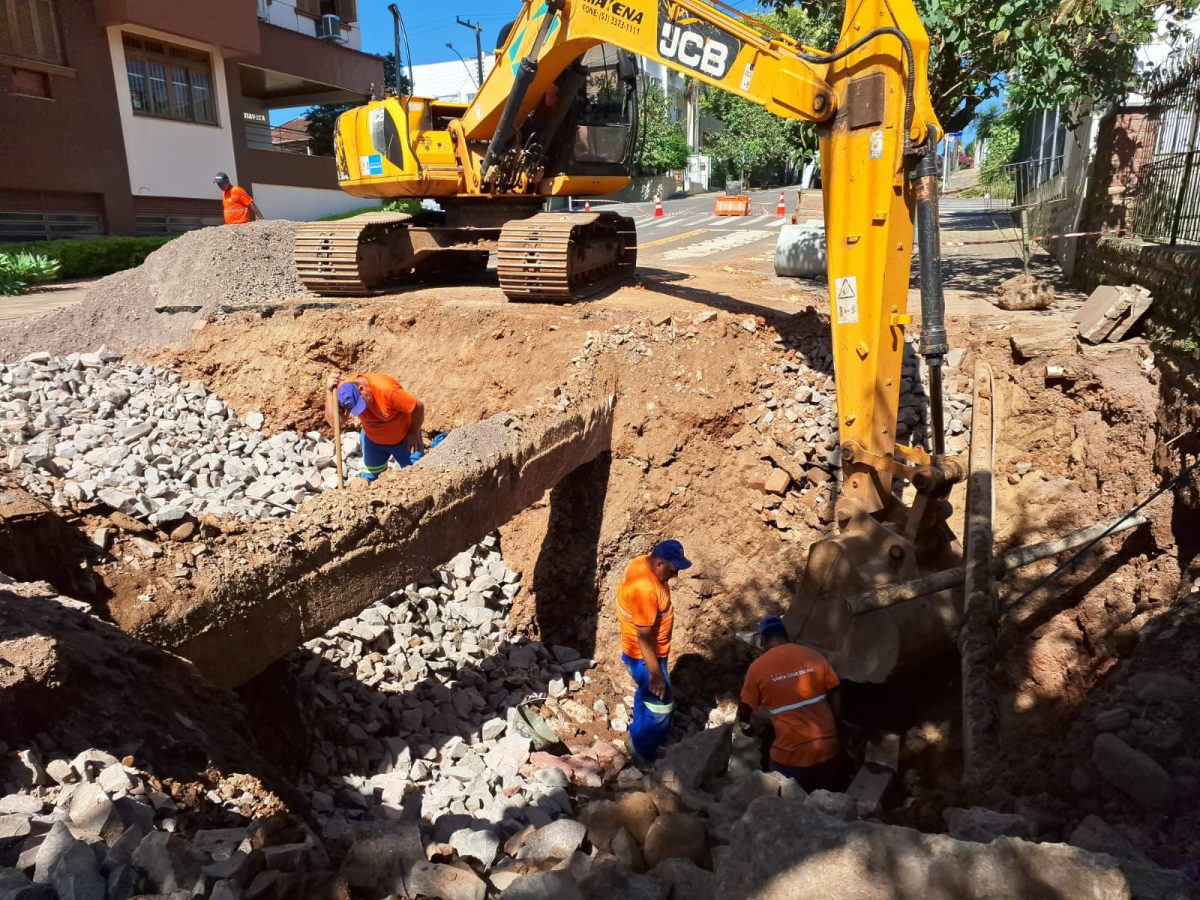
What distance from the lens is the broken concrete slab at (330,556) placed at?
3703 mm

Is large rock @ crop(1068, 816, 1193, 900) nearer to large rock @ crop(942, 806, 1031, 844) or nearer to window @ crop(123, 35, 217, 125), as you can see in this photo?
large rock @ crop(942, 806, 1031, 844)

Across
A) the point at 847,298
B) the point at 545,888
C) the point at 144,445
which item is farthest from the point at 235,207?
the point at 545,888

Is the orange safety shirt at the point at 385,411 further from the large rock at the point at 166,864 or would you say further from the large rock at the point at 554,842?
the large rock at the point at 166,864

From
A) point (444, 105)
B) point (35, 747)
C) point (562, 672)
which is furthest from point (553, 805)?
point (444, 105)

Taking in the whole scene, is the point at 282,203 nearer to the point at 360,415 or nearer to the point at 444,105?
the point at 444,105

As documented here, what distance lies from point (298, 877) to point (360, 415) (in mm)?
4754

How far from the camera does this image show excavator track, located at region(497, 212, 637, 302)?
8.62 m

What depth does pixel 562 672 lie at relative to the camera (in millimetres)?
6586

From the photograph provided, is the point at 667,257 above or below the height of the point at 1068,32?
below

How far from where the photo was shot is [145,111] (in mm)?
18234

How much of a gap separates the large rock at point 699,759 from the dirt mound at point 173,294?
8.00m

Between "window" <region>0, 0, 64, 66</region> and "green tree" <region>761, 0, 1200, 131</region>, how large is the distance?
14.2 metres

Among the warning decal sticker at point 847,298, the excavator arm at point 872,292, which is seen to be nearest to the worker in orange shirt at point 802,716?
the excavator arm at point 872,292

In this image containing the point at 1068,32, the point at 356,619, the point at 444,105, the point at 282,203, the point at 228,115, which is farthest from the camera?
the point at 282,203
